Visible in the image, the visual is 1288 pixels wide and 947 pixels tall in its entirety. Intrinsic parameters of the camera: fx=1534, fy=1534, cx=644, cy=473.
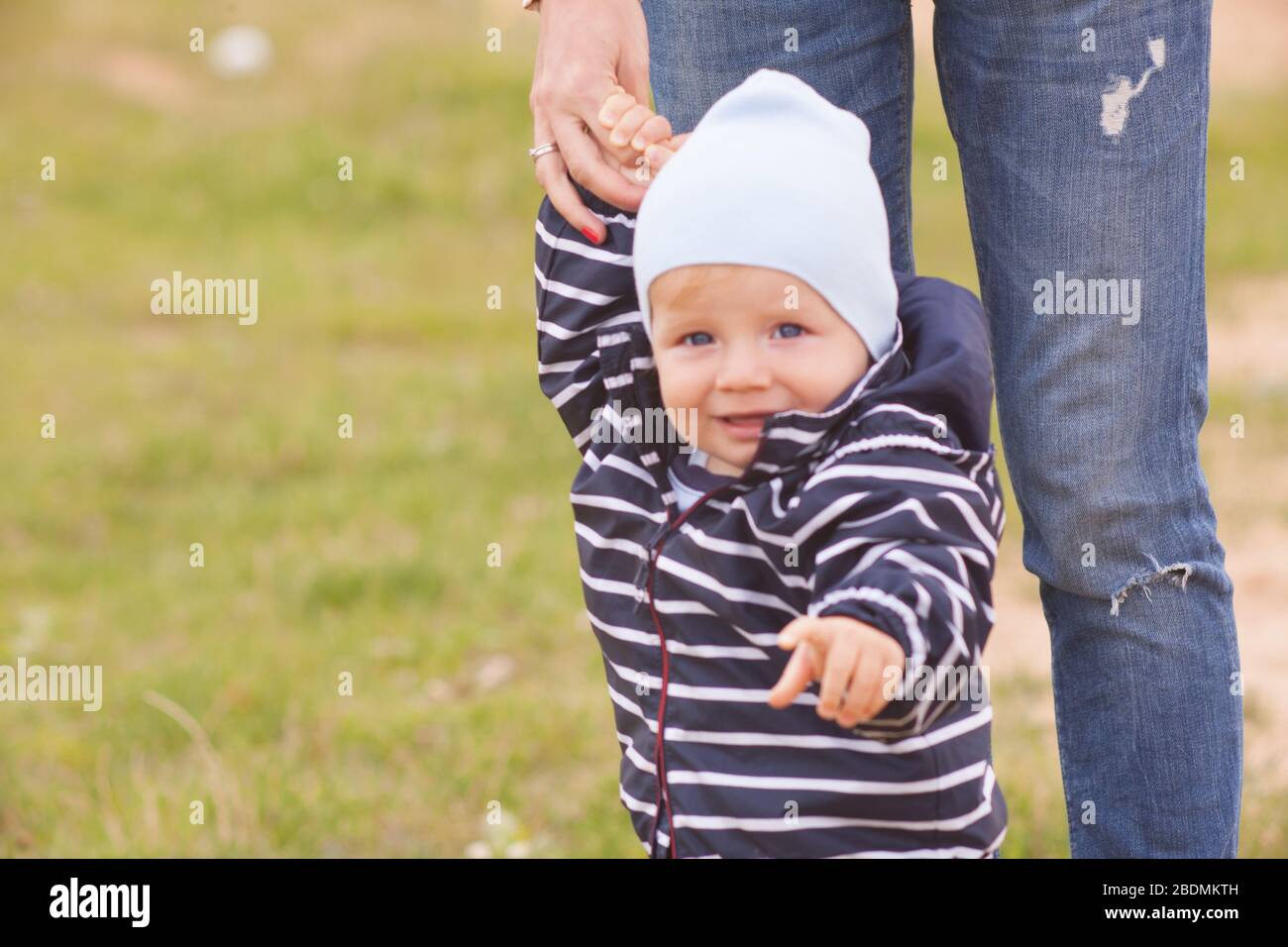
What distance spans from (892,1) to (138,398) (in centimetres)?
493

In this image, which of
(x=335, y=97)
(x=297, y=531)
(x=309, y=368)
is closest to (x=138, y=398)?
(x=309, y=368)

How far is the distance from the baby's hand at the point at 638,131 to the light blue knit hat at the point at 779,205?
92 mm

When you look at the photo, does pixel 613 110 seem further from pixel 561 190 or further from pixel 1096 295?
pixel 1096 295

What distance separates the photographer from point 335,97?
1033 centimetres

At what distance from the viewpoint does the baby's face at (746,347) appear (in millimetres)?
1549

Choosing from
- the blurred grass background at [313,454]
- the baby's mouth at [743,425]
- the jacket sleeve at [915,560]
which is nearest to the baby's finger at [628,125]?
the baby's mouth at [743,425]

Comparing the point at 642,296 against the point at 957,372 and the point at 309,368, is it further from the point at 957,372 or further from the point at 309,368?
the point at 309,368

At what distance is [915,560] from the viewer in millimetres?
1437

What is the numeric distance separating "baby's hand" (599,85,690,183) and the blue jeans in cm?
35

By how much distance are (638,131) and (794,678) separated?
27.3 inches
